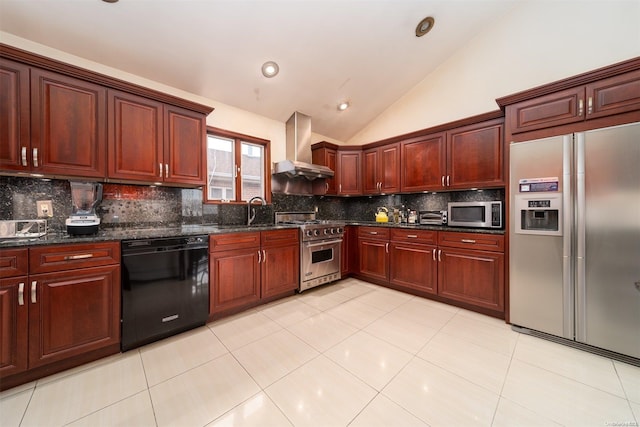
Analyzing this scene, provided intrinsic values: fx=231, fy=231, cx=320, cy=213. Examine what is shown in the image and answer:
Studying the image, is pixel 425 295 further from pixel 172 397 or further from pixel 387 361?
pixel 172 397

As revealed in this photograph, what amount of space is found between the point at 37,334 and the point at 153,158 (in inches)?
59.8

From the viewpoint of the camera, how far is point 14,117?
1.64 m

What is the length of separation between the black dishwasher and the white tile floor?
14cm

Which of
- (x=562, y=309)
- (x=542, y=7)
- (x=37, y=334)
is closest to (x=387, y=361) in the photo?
(x=562, y=309)

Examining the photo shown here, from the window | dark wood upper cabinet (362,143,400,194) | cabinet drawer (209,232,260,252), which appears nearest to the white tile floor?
cabinet drawer (209,232,260,252)

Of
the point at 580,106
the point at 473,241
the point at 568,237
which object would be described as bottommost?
the point at 473,241

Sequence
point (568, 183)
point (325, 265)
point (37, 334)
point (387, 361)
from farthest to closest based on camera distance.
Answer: point (325, 265) → point (568, 183) → point (387, 361) → point (37, 334)

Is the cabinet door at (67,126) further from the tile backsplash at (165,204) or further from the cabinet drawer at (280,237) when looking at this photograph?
the cabinet drawer at (280,237)

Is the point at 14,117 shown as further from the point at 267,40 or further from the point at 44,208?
the point at 267,40

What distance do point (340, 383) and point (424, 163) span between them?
2.81 metres

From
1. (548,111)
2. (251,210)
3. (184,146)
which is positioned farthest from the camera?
(251,210)

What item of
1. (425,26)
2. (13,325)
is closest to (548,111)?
(425,26)

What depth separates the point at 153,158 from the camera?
2215 mm

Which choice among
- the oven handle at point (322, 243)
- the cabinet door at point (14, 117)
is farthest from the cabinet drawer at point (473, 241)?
the cabinet door at point (14, 117)
